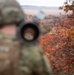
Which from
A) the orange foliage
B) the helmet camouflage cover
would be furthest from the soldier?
the orange foliage

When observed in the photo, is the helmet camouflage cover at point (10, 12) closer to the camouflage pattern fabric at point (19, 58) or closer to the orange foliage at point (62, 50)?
the camouflage pattern fabric at point (19, 58)

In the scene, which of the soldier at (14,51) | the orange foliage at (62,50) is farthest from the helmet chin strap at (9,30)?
the orange foliage at (62,50)

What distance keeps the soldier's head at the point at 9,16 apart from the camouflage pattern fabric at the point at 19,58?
96 millimetres

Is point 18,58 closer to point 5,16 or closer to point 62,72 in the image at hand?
point 5,16

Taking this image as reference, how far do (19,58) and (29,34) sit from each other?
0.19 meters

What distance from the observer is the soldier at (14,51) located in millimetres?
2359

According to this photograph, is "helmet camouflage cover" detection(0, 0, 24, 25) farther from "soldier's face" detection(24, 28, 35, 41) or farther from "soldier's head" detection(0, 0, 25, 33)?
"soldier's face" detection(24, 28, 35, 41)

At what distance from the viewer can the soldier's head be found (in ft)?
8.01

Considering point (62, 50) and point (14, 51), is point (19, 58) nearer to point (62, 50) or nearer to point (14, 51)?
point (14, 51)

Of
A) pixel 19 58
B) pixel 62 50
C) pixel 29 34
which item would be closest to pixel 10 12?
pixel 29 34

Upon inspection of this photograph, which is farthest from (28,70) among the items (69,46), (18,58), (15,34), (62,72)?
(62,72)

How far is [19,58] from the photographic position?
2400mm

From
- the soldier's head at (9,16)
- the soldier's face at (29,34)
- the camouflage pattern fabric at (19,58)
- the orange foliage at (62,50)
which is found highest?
the soldier's head at (9,16)

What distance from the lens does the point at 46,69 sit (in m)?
2.51
